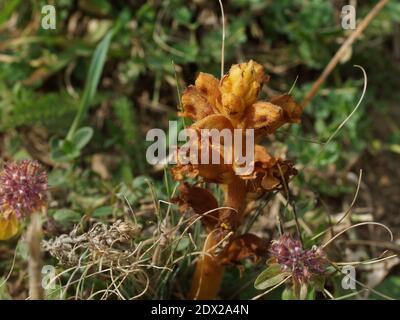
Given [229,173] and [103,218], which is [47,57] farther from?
[229,173]

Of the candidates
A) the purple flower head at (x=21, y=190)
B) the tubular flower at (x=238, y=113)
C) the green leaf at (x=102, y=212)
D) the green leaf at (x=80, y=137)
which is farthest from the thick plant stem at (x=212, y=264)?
the green leaf at (x=80, y=137)

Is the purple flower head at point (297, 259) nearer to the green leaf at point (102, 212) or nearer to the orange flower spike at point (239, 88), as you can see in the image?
the orange flower spike at point (239, 88)

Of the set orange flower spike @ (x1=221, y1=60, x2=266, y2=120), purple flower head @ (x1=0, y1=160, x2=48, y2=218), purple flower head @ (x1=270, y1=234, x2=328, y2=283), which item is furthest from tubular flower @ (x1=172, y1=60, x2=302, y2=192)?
purple flower head @ (x1=0, y1=160, x2=48, y2=218)

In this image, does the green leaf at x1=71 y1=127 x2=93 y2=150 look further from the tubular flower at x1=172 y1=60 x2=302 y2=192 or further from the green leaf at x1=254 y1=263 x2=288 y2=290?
the green leaf at x1=254 y1=263 x2=288 y2=290

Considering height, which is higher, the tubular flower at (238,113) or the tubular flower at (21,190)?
the tubular flower at (238,113)

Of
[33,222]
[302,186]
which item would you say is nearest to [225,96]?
[33,222]

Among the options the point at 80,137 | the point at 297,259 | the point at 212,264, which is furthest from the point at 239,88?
the point at 80,137
